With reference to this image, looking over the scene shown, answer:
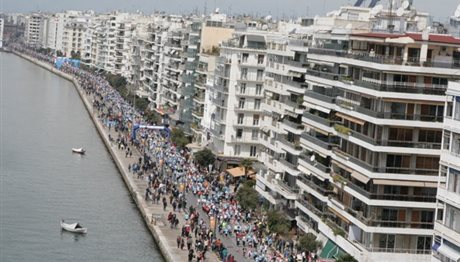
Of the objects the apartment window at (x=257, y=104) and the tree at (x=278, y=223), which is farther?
the apartment window at (x=257, y=104)

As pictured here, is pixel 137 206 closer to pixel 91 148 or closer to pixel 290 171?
pixel 290 171

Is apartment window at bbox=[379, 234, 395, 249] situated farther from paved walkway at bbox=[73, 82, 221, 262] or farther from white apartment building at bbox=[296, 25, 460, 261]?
paved walkway at bbox=[73, 82, 221, 262]

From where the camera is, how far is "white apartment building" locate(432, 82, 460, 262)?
26.7m

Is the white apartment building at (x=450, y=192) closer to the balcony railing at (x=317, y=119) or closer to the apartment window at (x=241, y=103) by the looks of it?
the balcony railing at (x=317, y=119)

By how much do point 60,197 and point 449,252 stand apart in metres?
32.6

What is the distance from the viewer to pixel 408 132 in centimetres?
3434

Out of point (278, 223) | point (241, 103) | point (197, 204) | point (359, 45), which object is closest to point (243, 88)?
point (241, 103)

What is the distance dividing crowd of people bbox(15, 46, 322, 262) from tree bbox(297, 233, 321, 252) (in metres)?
0.28

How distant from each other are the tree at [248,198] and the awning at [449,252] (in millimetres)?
22373

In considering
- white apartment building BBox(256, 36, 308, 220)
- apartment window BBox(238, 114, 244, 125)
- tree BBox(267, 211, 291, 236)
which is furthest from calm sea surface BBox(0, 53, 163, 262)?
apartment window BBox(238, 114, 244, 125)

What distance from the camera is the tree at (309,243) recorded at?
38812 millimetres

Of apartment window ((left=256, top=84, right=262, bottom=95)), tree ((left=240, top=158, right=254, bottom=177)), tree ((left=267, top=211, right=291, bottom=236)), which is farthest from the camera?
apartment window ((left=256, top=84, right=262, bottom=95))

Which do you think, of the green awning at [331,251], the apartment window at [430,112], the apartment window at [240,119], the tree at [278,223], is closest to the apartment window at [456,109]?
the apartment window at [430,112]

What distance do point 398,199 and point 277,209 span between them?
12877 millimetres
